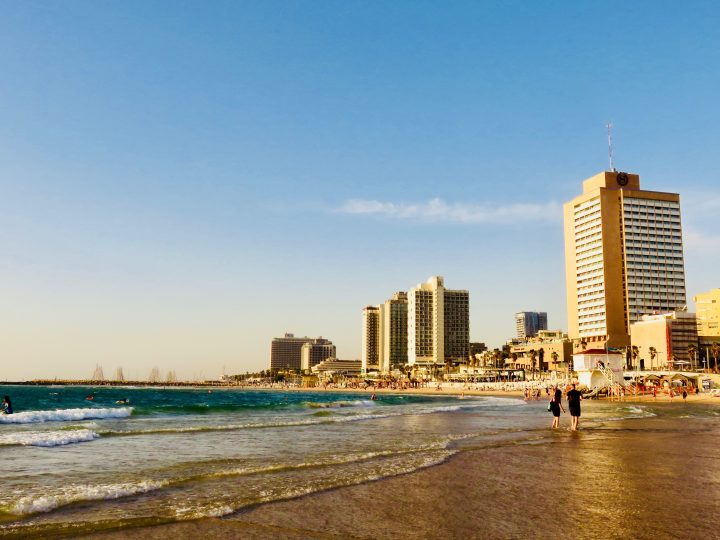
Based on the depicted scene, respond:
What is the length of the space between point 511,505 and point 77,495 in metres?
8.63

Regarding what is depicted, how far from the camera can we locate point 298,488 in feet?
39.3

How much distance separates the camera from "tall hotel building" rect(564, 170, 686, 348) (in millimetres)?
172750

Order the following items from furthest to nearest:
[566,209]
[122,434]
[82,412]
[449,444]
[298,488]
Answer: [566,209], [82,412], [122,434], [449,444], [298,488]

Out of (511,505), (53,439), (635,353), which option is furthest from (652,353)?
(511,505)

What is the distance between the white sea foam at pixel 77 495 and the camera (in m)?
10.3

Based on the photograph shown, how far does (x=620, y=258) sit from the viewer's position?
176 metres

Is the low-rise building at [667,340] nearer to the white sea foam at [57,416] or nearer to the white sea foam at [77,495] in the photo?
the white sea foam at [57,416]

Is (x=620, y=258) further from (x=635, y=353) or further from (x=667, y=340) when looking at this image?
(x=667, y=340)

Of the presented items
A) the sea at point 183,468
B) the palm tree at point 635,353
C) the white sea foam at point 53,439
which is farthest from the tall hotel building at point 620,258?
the white sea foam at point 53,439

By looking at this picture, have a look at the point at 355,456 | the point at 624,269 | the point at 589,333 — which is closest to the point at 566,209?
the point at 624,269

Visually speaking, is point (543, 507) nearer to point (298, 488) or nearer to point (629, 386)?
point (298, 488)

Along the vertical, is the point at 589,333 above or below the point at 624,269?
below

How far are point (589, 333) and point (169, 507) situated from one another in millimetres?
183236

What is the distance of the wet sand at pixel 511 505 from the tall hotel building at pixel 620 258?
553 feet
